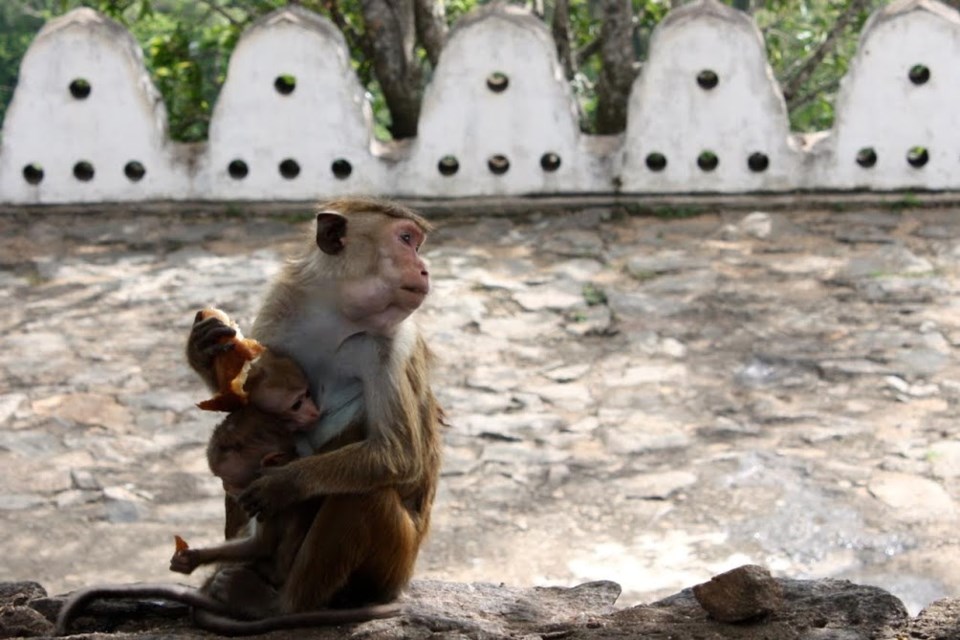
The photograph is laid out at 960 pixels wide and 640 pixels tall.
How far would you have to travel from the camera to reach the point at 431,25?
10.7 metres

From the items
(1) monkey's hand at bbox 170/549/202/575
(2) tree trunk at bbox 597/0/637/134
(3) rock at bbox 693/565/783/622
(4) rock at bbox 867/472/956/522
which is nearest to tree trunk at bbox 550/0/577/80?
(2) tree trunk at bbox 597/0/637/134

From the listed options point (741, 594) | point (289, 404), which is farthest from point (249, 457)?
point (741, 594)

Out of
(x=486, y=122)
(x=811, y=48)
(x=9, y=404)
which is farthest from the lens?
(x=811, y=48)

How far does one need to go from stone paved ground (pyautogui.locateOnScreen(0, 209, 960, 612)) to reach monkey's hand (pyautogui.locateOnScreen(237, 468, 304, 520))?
82.2 inches

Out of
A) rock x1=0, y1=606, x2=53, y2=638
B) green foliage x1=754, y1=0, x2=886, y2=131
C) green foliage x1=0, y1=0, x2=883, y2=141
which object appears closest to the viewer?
rock x1=0, y1=606, x2=53, y2=638

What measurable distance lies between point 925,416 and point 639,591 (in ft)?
6.55

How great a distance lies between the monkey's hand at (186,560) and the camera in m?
3.86

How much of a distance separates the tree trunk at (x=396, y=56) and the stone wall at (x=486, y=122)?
87 cm

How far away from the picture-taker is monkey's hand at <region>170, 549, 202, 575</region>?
386cm

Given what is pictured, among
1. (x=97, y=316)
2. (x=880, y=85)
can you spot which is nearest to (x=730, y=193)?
(x=880, y=85)

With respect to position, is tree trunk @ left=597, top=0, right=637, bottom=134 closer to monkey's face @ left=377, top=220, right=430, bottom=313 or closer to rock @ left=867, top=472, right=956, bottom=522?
rock @ left=867, top=472, right=956, bottom=522

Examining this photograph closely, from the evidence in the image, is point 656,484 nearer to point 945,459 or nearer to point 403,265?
point 945,459

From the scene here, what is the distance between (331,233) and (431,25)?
7048mm

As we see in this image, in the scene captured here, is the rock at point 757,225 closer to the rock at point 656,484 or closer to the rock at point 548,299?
the rock at point 548,299
